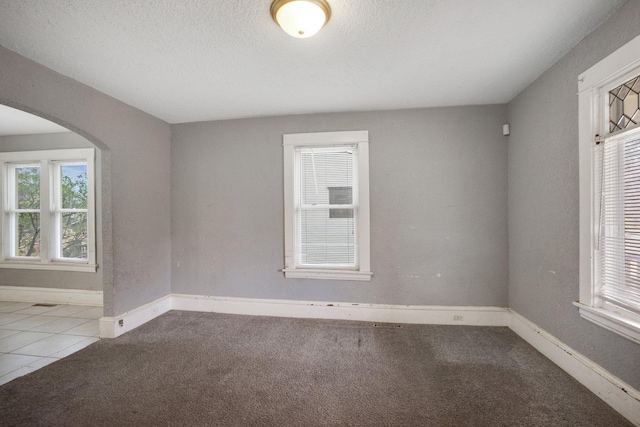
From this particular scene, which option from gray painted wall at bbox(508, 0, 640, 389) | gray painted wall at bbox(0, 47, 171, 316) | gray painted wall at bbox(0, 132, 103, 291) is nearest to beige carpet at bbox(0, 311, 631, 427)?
gray painted wall at bbox(508, 0, 640, 389)

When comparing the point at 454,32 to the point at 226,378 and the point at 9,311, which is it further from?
the point at 9,311

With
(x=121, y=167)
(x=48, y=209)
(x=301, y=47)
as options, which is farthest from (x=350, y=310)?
(x=48, y=209)

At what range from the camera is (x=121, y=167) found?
9.55ft

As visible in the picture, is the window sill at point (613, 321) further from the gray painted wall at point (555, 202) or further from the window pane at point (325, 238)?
the window pane at point (325, 238)

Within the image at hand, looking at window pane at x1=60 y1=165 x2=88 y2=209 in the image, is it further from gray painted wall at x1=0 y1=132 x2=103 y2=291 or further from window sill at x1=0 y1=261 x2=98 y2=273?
window sill at x1=0 y1=261 x2=98 y2=273

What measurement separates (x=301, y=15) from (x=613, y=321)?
2749 millimetres

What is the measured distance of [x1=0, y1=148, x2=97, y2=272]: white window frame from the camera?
12.8 feet

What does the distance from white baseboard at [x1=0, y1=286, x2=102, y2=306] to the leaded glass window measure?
5.89m

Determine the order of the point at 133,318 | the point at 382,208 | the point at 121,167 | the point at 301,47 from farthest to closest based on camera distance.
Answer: the point at 382,208 → the point at 133,318 → the point at 121,167 → the point at 301,47

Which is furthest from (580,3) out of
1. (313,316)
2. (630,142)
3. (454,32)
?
(313,316)

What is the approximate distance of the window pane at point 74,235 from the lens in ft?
13.2

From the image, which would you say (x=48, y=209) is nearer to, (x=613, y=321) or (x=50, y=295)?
(x=50, y=295)

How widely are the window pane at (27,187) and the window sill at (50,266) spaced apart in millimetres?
872

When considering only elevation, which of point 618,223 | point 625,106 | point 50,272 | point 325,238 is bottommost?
point 50,272
